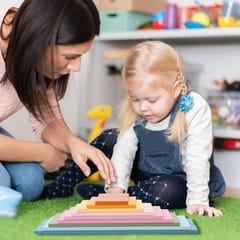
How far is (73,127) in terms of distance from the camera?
2.24 meters

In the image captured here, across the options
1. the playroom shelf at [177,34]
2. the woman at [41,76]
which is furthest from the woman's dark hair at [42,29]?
the playroom shelf at [177,34]

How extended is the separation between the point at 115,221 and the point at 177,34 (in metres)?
1.08

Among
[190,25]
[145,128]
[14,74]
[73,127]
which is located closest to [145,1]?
[190,25]

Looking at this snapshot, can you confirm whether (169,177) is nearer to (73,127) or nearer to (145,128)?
(145,128)

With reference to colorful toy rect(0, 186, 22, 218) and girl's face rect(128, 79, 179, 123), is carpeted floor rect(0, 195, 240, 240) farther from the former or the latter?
girl's face rect(128, 79, 179, 123)

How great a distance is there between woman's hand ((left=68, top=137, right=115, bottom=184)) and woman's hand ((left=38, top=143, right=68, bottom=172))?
8 cm

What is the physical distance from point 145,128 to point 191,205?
0.23 metres

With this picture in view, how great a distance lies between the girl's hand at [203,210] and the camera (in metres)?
1.25

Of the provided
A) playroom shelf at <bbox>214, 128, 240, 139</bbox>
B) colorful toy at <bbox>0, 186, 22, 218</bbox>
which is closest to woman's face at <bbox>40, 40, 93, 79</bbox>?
colorful toy at <bbox>0, 186, 22, 218</bbox>

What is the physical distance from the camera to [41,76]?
1249 mm

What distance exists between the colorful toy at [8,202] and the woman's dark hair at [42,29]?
0.24 meters

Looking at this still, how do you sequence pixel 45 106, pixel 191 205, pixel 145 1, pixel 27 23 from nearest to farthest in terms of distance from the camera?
pixel 27 23, pixel 191 205, pixel 45 106, pixel 145 1

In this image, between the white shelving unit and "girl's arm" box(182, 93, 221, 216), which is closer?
"girl's arm" box(182, 93, 221, 216)

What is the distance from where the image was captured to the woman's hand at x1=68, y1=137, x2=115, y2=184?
4.28 feet
